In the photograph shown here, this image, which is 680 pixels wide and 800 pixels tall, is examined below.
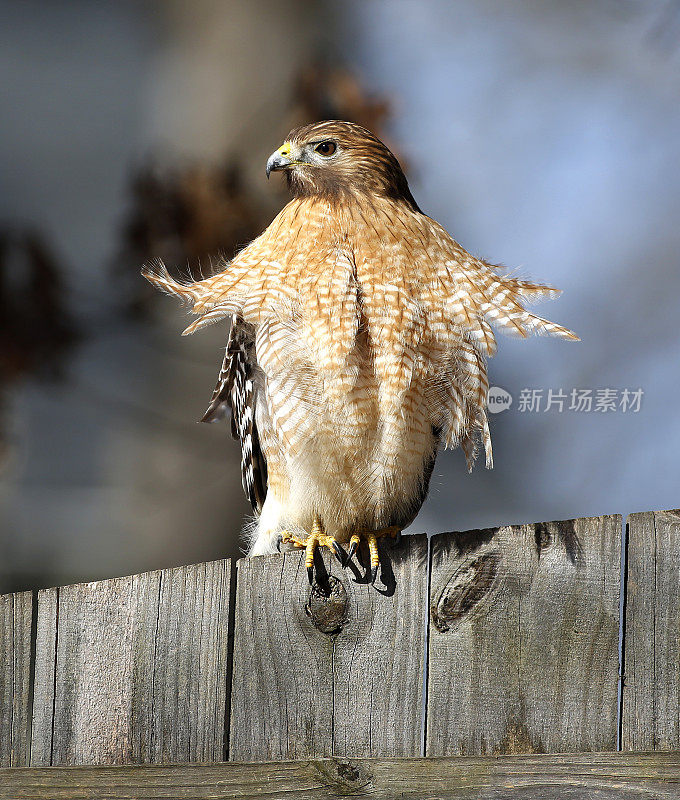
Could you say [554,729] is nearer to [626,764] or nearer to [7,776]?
[626,764]

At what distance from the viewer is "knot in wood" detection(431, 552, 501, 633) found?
1.54 m

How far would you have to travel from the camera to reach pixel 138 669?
1635mm

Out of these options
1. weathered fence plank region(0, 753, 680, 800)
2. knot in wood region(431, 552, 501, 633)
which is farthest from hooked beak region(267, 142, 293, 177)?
weathered fence plank region(0, 753, 680, 800)

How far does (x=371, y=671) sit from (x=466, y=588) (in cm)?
25

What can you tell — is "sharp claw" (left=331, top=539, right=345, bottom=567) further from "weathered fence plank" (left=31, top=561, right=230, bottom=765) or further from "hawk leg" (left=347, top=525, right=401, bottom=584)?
"weathered fence plank" (left=31, top=561, right=230, bottom=765)

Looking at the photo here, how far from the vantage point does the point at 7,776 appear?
1.62 metres

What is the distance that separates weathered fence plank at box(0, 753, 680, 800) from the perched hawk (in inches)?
19.3

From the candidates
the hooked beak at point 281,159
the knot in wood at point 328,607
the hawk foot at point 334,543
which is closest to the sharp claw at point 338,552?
the hawk foot at point 334,543

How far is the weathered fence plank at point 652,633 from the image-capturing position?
4.91 feet

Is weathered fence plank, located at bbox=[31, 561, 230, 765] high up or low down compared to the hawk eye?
down

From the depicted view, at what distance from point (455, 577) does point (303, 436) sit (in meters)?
0.61

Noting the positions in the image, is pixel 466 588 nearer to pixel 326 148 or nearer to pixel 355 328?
pixel 355 328

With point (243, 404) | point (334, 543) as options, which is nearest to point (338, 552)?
point (334, 543)

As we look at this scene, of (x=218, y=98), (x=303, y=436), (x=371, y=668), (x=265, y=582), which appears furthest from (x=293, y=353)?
(x=218, y=98)
